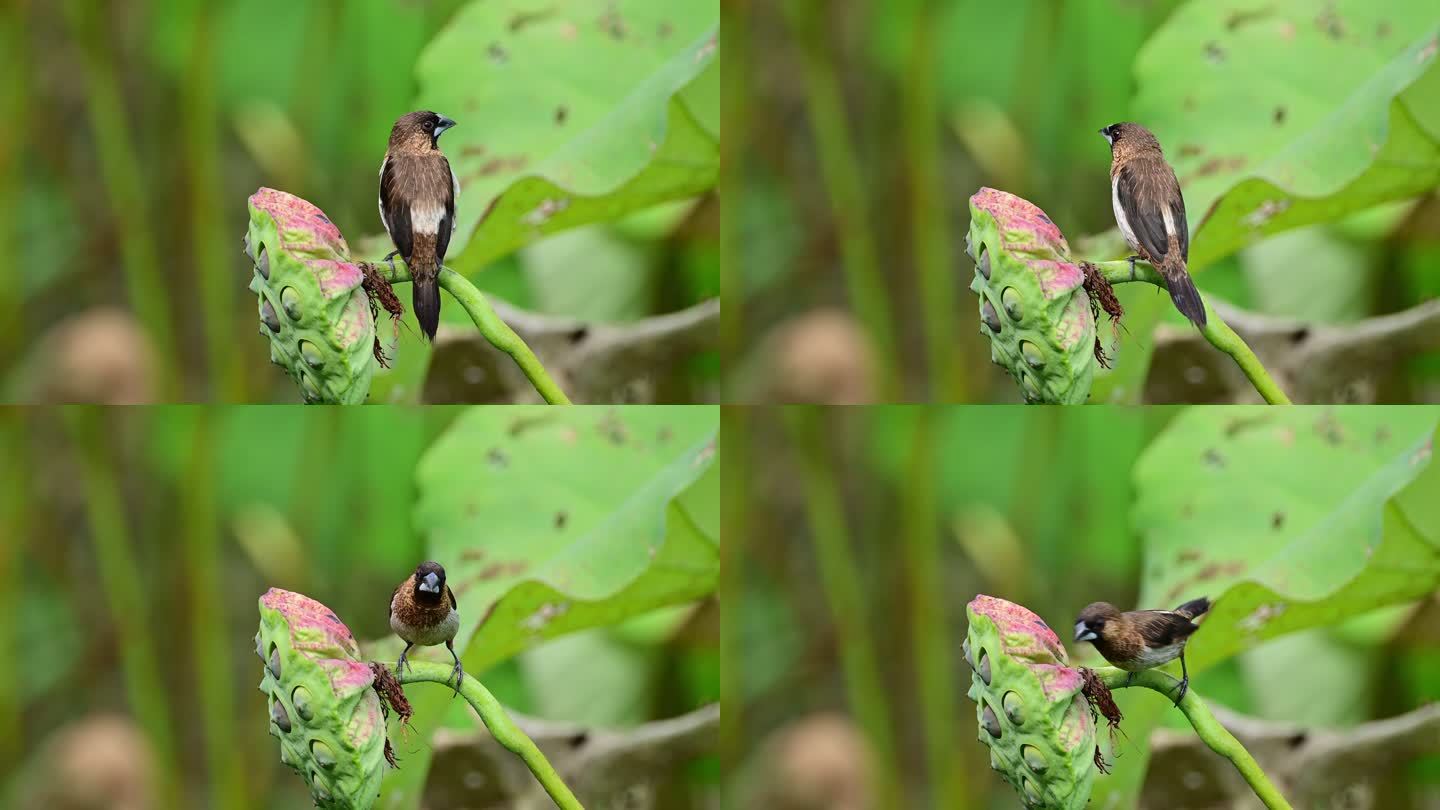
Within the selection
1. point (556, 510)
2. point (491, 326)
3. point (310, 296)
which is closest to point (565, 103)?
point (491, 326)

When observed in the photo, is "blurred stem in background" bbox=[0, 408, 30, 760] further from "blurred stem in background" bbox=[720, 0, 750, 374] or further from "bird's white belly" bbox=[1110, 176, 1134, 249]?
"bird's white belly" bbox=[1110, 176, 1134, 249]

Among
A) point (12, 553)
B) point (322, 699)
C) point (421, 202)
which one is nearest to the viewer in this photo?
point (322, 699)

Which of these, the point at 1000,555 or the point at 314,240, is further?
the point at 1000,555

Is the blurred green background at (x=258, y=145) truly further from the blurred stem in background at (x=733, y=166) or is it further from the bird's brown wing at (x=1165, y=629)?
the bird's brown wing at (x=1165, y=629)

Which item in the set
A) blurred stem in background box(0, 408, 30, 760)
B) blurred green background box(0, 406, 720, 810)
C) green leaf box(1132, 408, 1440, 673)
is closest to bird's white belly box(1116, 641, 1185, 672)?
green leaf box(1132, 408, 1440, 673)

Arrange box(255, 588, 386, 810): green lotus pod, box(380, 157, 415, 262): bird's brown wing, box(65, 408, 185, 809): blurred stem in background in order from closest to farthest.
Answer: box(255, 588, 386, 810): green lotus pod → box(380, 157, 415, 262): bird's brown wing → box(65, 408, 185, 809): blurred stem in background

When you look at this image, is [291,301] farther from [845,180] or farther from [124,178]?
[845,180]

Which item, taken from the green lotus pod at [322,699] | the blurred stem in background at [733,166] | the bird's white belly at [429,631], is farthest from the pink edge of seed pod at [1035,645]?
the green lotus pod at [322,699]
